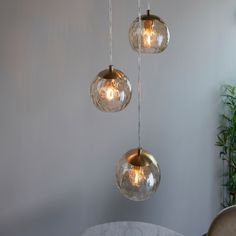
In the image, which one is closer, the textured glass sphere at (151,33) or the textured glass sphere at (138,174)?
the textured glass sphere at (138,174)

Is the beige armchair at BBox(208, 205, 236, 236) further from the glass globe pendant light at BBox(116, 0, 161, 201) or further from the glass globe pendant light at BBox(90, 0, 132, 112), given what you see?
the glass globe pendant light at BBox(90, 0, 132, 112)

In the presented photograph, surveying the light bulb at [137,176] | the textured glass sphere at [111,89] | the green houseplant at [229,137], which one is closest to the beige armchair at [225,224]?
the light bulb at [137,176]

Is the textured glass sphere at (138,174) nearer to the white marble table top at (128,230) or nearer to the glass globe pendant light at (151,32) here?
the glass globe pendant light at (151,32)

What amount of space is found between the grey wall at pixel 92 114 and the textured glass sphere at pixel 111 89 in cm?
94

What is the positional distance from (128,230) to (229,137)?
Result: 1868 mm

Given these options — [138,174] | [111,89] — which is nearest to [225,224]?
[138,174]

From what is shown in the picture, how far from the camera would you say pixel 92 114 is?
2.77m

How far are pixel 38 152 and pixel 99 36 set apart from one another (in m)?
0.86

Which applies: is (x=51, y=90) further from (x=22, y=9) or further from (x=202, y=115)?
(x=202, y=115)

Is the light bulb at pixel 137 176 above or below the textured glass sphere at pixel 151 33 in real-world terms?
below

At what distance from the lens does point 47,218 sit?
8.84 feet

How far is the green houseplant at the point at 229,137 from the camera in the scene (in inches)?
148

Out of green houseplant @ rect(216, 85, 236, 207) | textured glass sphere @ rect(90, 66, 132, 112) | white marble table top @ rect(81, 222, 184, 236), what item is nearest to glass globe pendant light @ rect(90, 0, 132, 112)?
textured glass sphere @ rect(90, 66, 132, 112)

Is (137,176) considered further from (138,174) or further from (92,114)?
(92,114)
